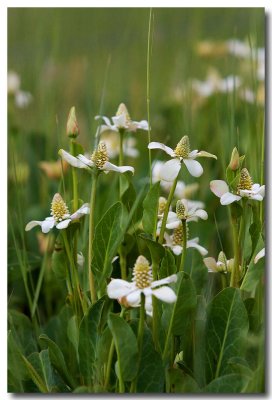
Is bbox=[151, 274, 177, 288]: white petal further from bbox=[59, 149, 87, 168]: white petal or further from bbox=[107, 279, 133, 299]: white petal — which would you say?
bbox=[59, 149, 87, 168]: white petal

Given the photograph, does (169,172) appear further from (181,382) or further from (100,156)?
(181,382)

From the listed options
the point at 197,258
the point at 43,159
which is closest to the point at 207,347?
the point at 197,258

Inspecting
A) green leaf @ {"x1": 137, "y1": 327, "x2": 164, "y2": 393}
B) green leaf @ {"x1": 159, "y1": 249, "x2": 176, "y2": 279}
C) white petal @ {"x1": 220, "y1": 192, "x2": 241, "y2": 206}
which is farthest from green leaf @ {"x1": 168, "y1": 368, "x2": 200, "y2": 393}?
white petal @ {"x1": 220, "y1": 192, "x2": 241, "y2": 206}

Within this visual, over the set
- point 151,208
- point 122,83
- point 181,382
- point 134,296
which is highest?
point 122,83

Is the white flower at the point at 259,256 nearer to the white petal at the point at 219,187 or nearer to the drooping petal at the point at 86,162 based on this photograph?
the white petal at the point at 219,187

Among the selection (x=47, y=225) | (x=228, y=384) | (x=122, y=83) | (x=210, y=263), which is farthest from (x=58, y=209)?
(x=122, y=83)

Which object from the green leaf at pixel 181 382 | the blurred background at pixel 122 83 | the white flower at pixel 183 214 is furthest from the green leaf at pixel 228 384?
the blurred background at pixel 122 83
